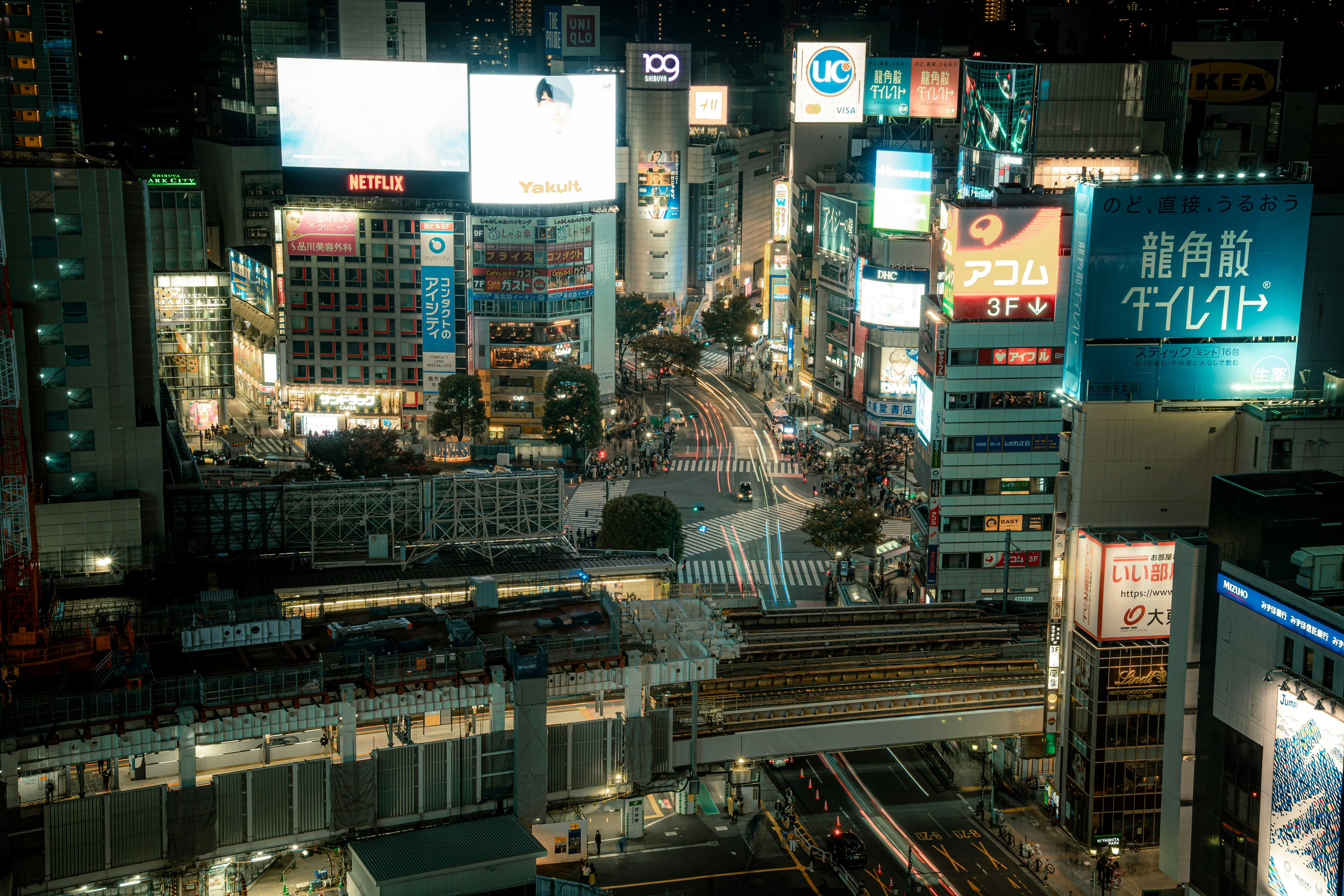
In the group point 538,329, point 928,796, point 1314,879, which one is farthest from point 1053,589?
point 538,329

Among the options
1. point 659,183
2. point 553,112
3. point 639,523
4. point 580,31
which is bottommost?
point 639,523

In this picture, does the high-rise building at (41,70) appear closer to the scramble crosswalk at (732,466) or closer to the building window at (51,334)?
the building window at (51,334)

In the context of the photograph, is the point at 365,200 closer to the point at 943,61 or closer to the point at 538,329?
the point at 538,329

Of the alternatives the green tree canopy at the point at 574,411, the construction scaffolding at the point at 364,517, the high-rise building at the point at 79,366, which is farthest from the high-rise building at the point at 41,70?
the green tree canopy at the point at 574,411

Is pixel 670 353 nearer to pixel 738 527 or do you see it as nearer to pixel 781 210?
pixel 781 210

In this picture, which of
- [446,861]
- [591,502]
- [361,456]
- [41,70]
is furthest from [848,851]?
[41,70]

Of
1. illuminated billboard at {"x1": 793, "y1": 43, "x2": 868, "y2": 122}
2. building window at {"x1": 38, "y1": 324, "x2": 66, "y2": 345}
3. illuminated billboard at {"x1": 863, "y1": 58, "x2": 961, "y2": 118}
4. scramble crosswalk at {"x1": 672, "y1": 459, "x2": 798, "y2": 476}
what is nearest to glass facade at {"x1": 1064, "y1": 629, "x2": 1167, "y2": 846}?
building window at {"x1": 38, "y1": 324, "x2": 66, "y2": 345}
